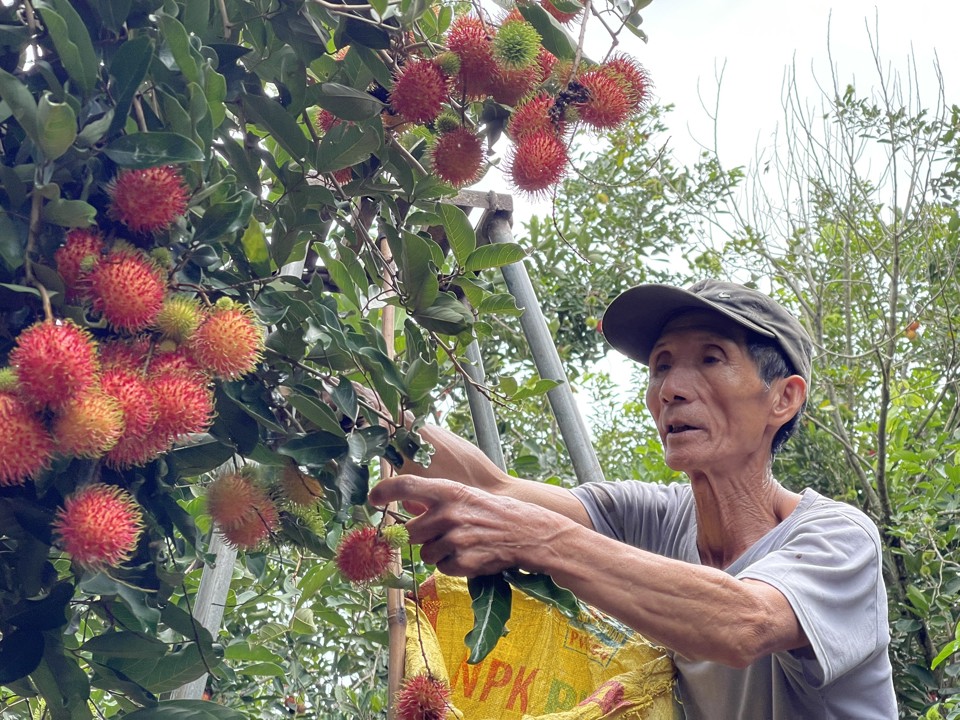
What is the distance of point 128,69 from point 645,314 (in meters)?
1.01

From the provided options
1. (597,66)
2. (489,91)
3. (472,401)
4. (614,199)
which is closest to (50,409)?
(489,91)

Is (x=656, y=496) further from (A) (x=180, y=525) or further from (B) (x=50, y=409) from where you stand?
(B) (x=50, y=409)

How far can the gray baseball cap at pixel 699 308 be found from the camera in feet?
5.49

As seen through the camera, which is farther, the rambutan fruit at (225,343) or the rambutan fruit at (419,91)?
the rambutan fruit at (419,91)

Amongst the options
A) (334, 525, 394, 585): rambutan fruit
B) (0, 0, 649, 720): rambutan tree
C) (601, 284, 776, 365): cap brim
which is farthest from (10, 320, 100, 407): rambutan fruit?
(601, 284, 776, 365): cap brim

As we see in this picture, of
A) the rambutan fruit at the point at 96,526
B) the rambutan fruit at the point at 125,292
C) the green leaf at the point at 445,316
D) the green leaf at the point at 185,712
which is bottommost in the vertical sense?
the green leaf at the point at 185,712

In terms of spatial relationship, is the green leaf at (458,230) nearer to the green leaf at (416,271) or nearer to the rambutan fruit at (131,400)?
the green leaf at (416,271)

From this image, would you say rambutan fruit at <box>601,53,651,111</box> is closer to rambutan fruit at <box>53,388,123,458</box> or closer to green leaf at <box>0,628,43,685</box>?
rambutan fruit at <box>53,388,123,458</box>

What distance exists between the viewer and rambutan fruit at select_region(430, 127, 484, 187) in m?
1.21

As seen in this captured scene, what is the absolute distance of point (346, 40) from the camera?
117cm

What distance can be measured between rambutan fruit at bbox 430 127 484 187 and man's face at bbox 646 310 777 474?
0.63 metres

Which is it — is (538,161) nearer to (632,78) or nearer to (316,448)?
(632,78)

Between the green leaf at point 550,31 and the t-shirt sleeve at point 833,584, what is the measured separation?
2.34 ft

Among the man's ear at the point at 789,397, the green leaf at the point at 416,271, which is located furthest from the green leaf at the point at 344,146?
the man's ear at the point at 789,397
